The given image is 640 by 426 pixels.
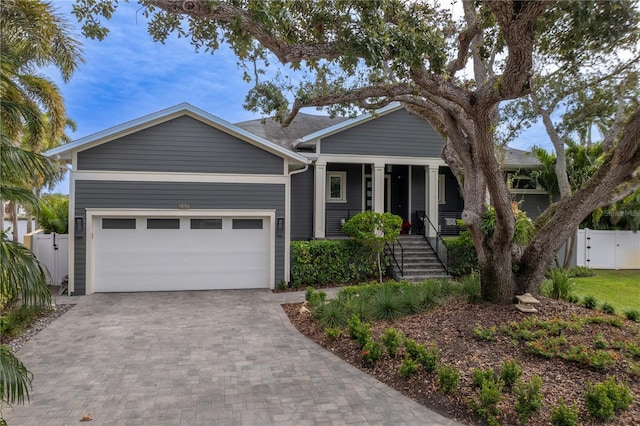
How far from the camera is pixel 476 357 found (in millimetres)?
5078

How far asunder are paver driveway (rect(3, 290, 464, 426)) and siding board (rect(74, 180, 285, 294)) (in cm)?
305

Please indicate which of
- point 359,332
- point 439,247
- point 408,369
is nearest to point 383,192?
point 439,247

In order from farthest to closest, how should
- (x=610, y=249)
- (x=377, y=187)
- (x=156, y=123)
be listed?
(x=610, y=249)
(x=377, y=187)
(x=156, y=123)

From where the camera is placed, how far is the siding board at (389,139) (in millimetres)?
12742

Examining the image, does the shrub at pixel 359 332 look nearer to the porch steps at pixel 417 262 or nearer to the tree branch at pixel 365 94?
the tree branch at pixel 365 94

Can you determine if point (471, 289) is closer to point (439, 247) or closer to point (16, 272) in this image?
point (439, 247)

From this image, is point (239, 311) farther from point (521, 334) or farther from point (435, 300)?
point (521, 334)

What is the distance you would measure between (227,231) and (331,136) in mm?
4697

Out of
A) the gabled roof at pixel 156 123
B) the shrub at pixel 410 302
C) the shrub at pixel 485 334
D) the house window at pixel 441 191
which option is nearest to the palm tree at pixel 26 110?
the gabled roof at pixel 156 123

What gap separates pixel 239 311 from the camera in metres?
8.24

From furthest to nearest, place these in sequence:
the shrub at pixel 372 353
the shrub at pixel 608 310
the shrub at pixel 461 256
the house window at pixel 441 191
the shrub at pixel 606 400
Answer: the house window at pixel 441 191, the shrub at pixel 461 256, the shrub at pixel 608 310, the shrub at pixel 372 353, the shrub at pixel 606 400

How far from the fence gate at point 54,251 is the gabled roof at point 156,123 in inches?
105

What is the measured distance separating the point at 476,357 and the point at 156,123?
9125mm

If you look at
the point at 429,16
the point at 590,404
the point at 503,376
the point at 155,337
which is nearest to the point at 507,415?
the point at 503,376
